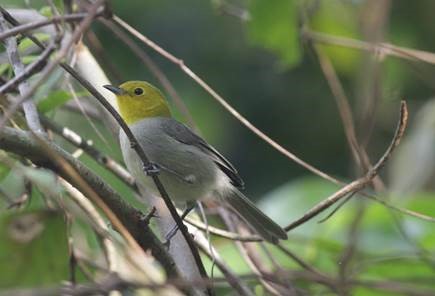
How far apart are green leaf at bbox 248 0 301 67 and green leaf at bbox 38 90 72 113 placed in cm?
114

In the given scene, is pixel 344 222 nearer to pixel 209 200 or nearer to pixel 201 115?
pixel 209 200

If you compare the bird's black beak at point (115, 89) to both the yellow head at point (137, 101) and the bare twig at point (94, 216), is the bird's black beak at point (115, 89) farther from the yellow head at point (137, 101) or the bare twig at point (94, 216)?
the bare twig at point (94, 216)

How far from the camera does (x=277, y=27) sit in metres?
4.02

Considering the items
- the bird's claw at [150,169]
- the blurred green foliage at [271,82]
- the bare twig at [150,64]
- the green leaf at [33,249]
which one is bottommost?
the green leaf at [33,249]

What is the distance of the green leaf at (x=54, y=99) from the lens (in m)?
3.11

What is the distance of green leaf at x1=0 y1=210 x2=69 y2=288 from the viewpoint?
2.53m

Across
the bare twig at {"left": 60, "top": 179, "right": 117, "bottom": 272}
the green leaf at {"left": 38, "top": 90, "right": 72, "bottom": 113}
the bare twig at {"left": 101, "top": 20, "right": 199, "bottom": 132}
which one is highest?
the bare twig at {"left": 101, "top": 20, "right": 199, "bottom": 132}

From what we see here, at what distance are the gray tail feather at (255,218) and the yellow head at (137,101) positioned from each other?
59 cm

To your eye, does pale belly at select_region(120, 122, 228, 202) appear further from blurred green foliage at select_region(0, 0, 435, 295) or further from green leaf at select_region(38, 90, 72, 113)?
blurred green foliage at select_region(0, 0, 435, 295)

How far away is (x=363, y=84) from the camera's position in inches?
95.3

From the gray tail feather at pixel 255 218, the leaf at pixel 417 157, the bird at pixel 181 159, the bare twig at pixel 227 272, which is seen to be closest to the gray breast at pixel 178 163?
the bird at pixel 181 159

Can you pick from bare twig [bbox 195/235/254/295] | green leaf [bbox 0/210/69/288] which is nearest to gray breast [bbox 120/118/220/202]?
bare twig [bbox 195/235/254/295]

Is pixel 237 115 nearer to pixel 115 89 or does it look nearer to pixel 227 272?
pixel 227 272

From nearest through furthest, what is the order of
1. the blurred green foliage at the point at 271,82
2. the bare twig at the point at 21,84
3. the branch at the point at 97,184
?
the branch at the point at 97,184
the bare twig at the point at 21,84
the blurred green foliage at the point at 271,82
